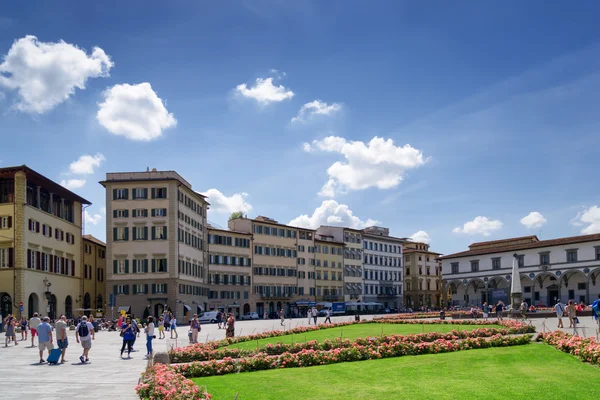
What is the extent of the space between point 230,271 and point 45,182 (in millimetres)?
33866

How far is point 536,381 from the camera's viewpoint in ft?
54.8

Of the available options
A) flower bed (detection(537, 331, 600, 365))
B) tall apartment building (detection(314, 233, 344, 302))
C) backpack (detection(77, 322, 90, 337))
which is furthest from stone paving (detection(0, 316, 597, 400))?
tall apartment building (detection(314, 233, 344, 302))

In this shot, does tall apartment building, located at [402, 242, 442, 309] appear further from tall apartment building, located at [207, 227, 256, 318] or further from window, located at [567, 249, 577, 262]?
tall apartment building, located at [207, 227, 256, 318]

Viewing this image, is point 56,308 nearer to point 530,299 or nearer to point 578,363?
point 578,363

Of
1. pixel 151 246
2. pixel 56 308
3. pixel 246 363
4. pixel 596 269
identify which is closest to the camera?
pixel 246 363

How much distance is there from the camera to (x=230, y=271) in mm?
92312

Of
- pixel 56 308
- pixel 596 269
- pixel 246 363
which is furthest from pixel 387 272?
pixel 246 363

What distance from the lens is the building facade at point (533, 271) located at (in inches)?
3464

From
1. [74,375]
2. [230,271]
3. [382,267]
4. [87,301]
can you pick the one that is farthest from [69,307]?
[382,267]

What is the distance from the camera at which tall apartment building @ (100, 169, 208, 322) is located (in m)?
73.1

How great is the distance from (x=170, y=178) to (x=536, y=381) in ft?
204

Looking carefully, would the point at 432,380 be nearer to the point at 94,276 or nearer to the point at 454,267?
the point at 94,276

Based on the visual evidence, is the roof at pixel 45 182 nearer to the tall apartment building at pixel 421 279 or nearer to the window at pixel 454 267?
the window at pixel 454 267

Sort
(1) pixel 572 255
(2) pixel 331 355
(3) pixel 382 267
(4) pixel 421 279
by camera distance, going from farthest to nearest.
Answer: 1. (4) pixel 421 279
2. (3) pixel 382 267
3. (1) pixel 572 255
4. (2) pixel 331 355
